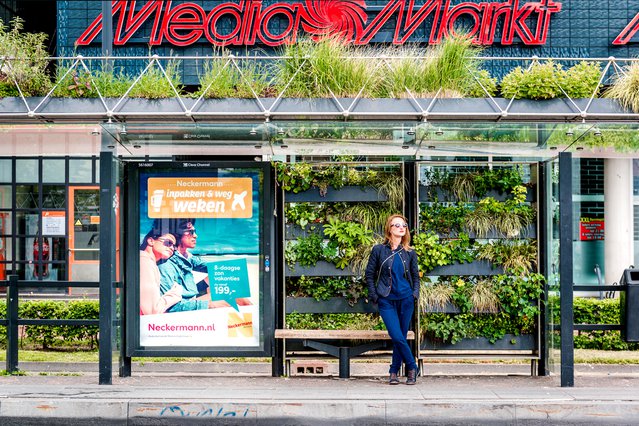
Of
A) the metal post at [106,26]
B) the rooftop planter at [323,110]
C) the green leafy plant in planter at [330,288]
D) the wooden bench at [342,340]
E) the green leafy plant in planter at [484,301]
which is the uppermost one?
the metal post at [106,26]

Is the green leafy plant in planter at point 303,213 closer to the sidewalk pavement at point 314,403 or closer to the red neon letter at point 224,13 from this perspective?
the sidewalk pavement at point 314,403

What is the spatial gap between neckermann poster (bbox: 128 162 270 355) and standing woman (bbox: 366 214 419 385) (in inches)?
55.4

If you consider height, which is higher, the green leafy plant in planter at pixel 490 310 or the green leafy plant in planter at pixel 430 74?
the green leafy plant in planter at pixel 430 74

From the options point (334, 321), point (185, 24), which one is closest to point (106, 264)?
point (334, 321)

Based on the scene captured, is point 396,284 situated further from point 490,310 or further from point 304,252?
point 490,310

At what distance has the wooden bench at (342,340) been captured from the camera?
27.4 ft

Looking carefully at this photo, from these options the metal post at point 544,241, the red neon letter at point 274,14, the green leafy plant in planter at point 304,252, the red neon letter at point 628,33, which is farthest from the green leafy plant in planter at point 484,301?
the red neon letter at point 628,33

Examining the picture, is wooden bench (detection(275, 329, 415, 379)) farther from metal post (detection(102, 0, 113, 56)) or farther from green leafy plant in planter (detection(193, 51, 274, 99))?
metal post (detection(102, 0, 113, 56))

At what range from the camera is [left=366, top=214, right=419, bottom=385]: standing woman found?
7.99m

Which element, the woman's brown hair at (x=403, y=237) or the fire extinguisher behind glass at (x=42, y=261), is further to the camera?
the fire extinguisher behind glass at (x=42, y=261)

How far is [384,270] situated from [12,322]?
15.2 feet

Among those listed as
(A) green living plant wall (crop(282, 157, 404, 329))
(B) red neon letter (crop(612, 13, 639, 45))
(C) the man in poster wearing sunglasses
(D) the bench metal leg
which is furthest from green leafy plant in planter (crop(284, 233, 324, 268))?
(B) red neon letter (crop(612, 13, 639, 45))

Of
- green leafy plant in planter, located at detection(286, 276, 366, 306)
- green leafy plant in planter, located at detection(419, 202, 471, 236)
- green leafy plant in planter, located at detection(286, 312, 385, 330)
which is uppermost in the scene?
green leafy plant in planter, located at detection(419, 202, 471, 236)

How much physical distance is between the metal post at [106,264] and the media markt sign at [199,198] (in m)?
0.61
